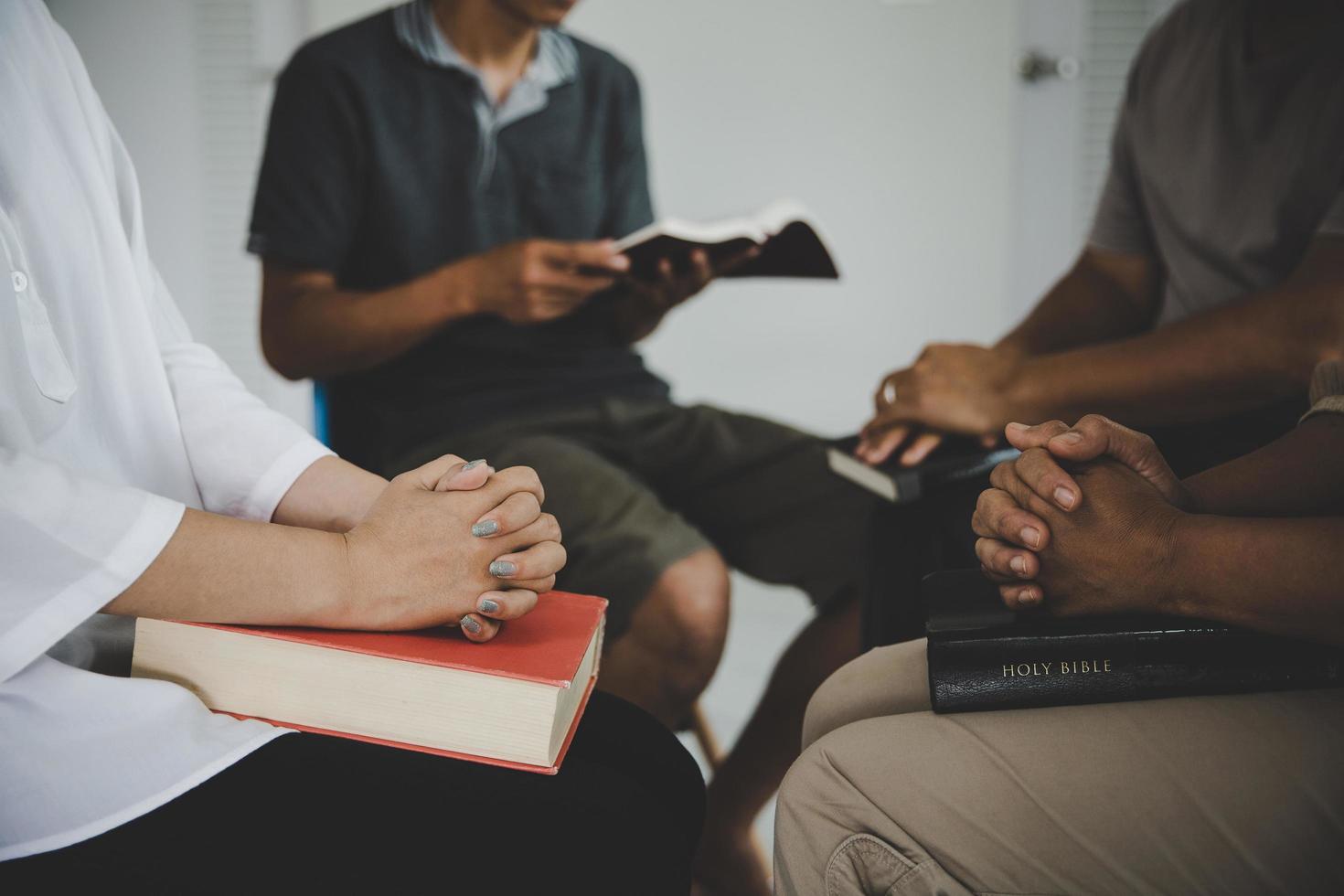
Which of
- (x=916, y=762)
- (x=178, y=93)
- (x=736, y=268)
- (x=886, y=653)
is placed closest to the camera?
(x=916, y=762)

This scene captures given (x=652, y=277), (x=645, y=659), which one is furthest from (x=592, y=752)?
(x=652, y=277)

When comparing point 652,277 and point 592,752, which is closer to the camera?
point 592,752

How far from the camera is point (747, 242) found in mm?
1059

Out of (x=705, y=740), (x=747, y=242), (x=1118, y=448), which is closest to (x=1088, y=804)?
(x=1118, y=448)

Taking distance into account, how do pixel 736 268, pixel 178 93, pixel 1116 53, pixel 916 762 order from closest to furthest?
1. pixel 916 762
2. pixel 736 268
3. pixel 178 93
4. pixel 1116 53

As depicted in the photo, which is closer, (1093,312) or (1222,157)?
(1222,157)

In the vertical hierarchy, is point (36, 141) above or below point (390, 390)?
above

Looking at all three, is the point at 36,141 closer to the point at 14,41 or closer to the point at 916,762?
the point at 14,41

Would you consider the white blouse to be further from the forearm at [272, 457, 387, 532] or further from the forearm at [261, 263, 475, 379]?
the forearm at [261, 263, 475, 379]

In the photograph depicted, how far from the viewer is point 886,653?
665mm

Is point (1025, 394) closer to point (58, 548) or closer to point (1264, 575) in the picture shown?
point (1264, 575)

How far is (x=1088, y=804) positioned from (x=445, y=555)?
0.35m

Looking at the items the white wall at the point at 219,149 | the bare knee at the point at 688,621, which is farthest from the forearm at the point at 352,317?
the white wall at the point at 219,149

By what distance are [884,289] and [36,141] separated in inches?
70.9
